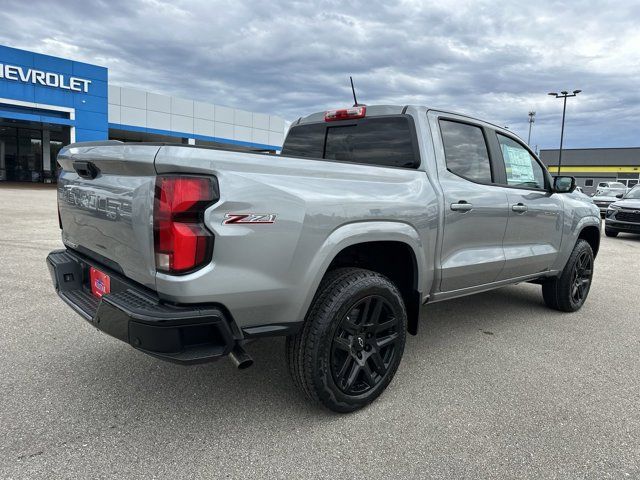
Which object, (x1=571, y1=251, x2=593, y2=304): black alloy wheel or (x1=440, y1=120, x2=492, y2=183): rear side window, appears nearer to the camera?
(x1=440, y1=120, x2=492, y2=183): rear side window

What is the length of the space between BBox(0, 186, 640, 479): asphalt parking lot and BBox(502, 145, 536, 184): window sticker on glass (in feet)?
4.71

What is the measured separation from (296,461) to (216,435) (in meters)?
0.49

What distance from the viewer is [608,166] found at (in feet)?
180

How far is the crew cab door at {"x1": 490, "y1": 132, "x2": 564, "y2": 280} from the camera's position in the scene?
4000 millimetres

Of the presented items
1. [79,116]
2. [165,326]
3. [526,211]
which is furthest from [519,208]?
[79,116]

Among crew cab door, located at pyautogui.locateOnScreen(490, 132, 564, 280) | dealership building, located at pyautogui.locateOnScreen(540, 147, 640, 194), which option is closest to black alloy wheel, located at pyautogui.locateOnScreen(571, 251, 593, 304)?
crew cab door, located at pyautogui.locateOnScreen(490, 132, 564, 280)

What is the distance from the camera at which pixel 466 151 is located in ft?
12.0

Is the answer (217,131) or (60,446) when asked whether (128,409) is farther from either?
(217,131)

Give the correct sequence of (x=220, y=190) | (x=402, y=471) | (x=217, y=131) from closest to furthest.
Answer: (x=220, y=190) < (x=402, y=471) < (x=217, y=131)

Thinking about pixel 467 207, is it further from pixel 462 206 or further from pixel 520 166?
pixel 520 166

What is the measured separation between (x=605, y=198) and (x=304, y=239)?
866 inches

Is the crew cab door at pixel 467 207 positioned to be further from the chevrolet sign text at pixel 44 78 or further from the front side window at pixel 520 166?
the chevrolet sign text at pixel 44 78

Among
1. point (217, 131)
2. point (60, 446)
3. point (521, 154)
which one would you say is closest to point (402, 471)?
point (60, 446)

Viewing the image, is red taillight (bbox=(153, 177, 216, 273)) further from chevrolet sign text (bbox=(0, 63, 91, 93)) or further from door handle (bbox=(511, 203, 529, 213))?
chevrolet sign text (bbox=(0, 63, 91, 93))
